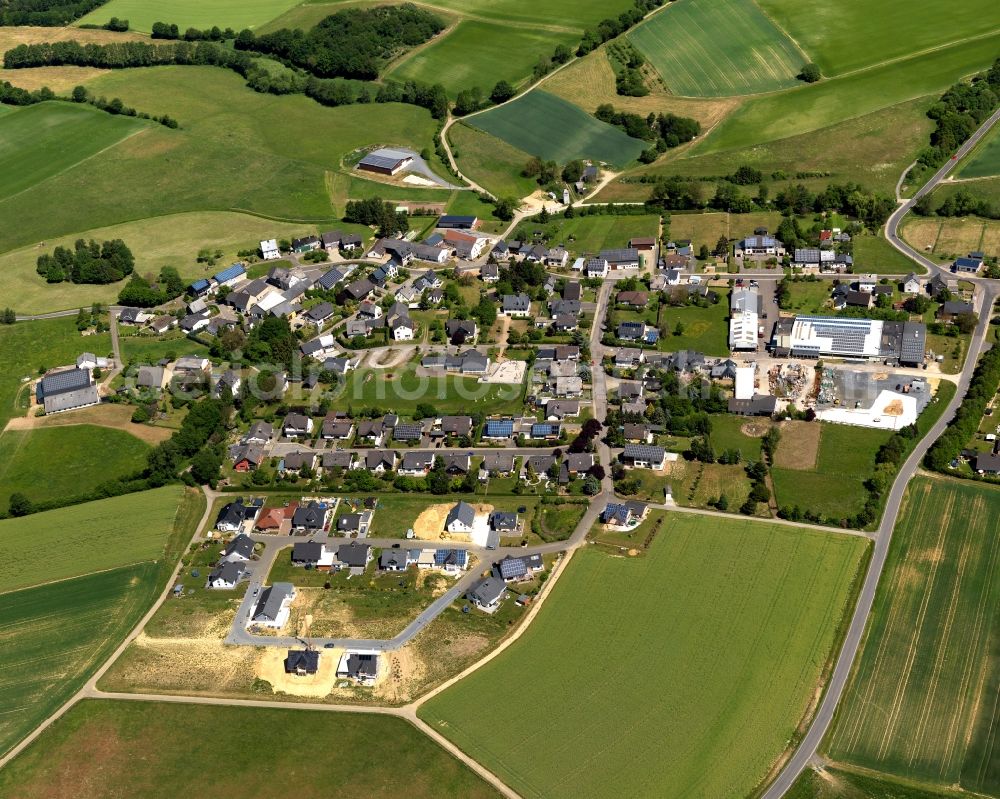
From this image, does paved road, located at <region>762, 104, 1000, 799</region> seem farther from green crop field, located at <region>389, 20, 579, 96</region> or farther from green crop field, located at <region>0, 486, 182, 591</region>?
green crop field, located at <region>389, 20, 579, 96</region>

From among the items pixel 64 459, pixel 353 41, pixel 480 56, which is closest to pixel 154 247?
pixel 64 459

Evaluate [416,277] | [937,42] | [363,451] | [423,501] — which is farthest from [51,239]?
[937,42]

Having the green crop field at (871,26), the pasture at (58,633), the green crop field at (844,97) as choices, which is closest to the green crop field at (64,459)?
the pasture at (58,633)

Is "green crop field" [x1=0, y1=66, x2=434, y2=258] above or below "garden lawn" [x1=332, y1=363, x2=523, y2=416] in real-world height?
above

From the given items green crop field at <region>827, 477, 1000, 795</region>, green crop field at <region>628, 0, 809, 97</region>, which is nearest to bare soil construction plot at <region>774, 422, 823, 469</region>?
green crop field at <region>827, 477, 1000, 795</region>

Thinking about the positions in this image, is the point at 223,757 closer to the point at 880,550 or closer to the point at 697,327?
the point at 880,550

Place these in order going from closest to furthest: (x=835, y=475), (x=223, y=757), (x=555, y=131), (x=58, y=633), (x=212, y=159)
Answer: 1. (x=223, y=757)
2. (x=58, y=633)
3. (x=835, y=475)
4. (x=555, y=131)
5. (x=212, y=159)

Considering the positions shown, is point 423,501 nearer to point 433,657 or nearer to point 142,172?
point 433,657

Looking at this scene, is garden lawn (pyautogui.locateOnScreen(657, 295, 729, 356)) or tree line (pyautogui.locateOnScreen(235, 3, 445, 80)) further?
tree line (pyautogui.locateOnScreen(235, 3, 445, 80))
